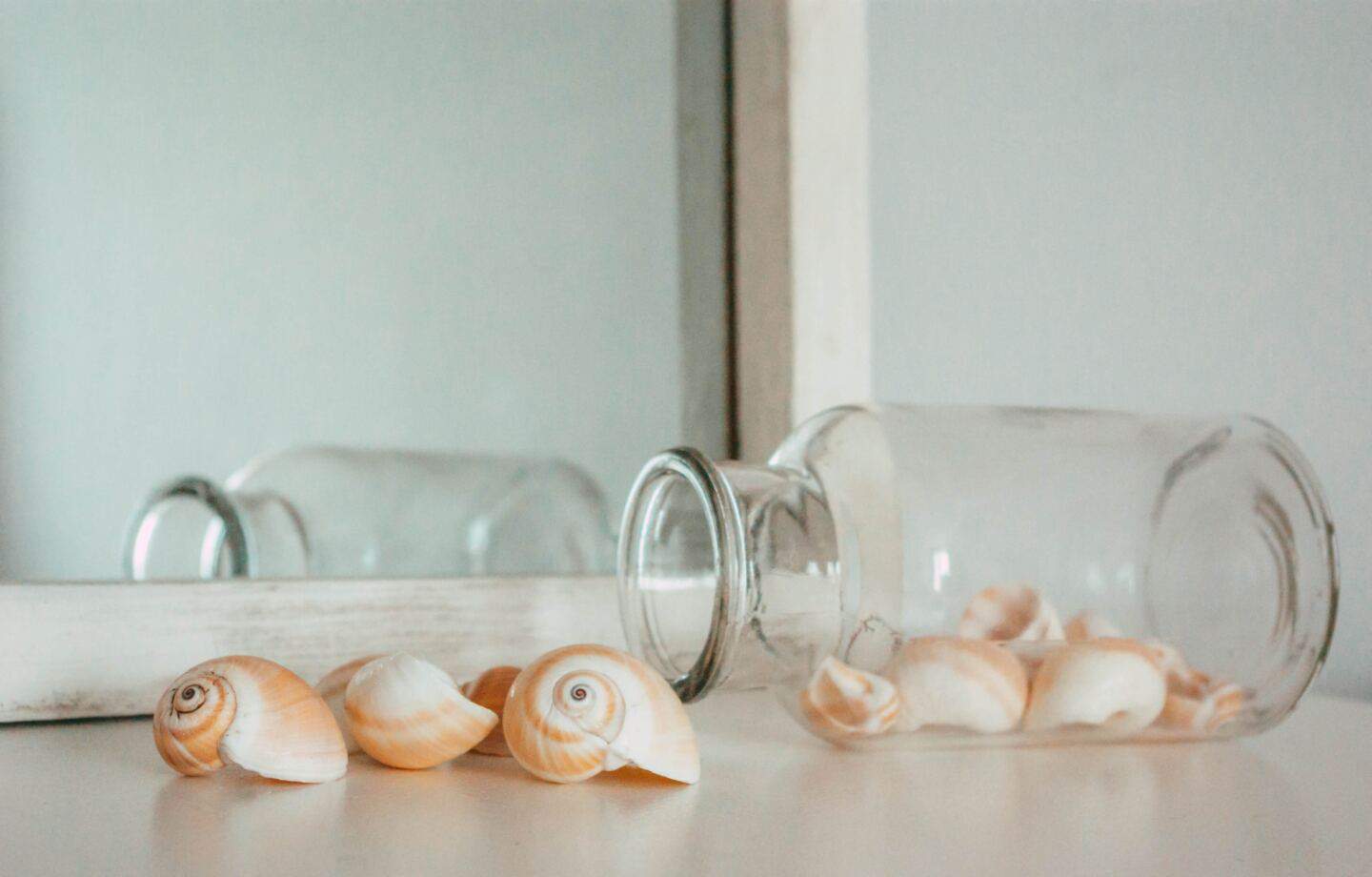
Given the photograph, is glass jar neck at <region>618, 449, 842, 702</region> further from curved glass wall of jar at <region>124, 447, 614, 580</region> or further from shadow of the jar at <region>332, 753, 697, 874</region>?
curved glass wall of jar at <region>124, 447, 614, 580</region>

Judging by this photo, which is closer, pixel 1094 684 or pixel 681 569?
pixel 1094 684

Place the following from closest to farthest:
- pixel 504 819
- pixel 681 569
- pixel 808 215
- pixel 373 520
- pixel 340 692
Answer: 1. pixel 504 819
2. pixel 340 692
3. pixel 681 569
4. pixel 373 520
5. pixel 808 215

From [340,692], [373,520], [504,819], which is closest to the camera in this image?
[504,819]

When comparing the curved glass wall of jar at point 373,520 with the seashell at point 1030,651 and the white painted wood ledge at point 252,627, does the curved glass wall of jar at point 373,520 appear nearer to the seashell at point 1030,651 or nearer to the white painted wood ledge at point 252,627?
the white painted wood ledge at point 252,627

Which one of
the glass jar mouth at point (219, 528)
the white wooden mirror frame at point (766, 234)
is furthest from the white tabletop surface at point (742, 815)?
the white wooden mirror frame at point (766, 234)

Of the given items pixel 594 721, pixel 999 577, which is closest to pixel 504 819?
pixel 594 721

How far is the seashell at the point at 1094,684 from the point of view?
1.48 ft

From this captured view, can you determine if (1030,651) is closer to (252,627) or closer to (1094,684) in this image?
(1094,684)

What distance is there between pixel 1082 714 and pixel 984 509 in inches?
4.3

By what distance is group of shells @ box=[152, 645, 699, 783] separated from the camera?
394mm

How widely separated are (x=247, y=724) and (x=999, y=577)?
30cm

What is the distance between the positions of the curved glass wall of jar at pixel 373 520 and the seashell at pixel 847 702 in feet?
0.87

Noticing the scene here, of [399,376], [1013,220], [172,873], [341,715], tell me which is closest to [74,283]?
[399,376]

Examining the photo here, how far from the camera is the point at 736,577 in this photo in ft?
1.44
